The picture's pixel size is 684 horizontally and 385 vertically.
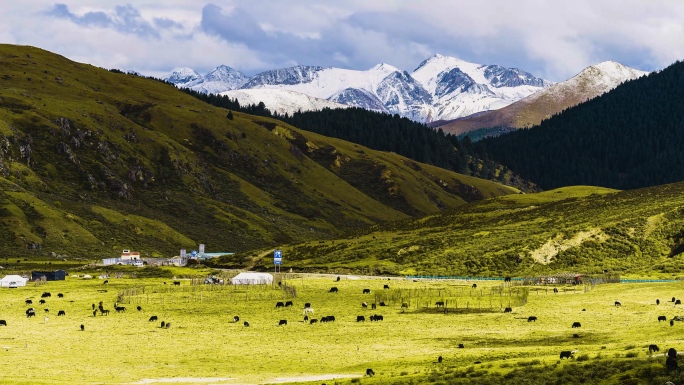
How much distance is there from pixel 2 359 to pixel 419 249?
128870 millimetres

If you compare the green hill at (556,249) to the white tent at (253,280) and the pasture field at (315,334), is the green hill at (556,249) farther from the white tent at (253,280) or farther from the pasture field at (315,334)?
the white tent at (253,280)

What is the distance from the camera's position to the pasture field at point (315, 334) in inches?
2463

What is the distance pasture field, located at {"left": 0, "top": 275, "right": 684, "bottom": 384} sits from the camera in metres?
62.6

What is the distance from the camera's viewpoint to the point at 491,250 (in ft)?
577

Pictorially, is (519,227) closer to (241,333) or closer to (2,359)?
(241,333)

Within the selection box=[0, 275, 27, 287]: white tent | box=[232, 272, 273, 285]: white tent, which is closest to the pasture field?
box=[0, 275, 27, 287]: white tent

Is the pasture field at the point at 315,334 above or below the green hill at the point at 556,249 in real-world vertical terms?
below

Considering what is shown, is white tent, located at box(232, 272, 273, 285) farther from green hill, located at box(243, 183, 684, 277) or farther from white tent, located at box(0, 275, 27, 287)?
white tent, located at box(0, 275, 27, 287)

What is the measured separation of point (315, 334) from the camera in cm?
8625

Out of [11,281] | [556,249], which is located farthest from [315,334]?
[556,249]

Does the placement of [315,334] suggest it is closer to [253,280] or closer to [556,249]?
[253,280]

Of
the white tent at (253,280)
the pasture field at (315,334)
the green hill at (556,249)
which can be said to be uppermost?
the green hill at (556,249)

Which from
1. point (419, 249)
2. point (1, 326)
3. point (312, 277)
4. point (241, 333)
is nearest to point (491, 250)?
point (419, 249)

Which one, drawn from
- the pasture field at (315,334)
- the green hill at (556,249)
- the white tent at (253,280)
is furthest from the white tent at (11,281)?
the green hill at (556,249)
